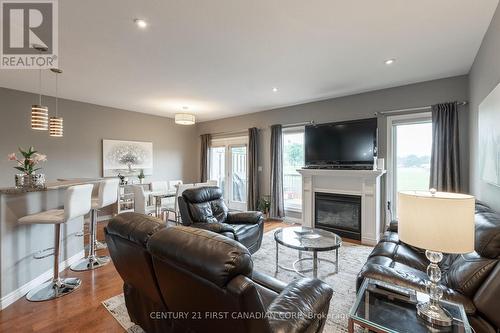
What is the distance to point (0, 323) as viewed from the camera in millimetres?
2049

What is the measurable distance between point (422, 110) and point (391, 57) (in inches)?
56.4

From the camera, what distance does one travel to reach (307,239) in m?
2.86

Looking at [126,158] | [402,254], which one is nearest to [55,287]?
[402,254]

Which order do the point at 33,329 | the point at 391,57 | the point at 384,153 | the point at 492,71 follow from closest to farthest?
the point at 33,329
the point at 492,71
the point at 391,57
the point at 384,153

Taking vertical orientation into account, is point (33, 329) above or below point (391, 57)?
below

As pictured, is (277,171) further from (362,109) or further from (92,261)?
(92,261)

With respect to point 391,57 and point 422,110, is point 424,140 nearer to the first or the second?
point 422,110

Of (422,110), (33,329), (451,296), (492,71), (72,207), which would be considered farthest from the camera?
(422,110)

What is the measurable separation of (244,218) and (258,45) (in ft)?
7.77

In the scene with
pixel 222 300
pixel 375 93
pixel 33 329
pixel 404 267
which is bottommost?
pixel 33 329

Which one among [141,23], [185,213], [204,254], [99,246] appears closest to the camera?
[204,254]

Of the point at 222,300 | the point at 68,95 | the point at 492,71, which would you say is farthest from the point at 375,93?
the point at 68,95

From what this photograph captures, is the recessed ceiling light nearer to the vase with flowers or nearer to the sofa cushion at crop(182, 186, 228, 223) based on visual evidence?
the vase with flowers

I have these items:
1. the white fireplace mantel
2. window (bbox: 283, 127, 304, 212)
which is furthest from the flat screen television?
window (bbox: 283, 127, 304, 212)
